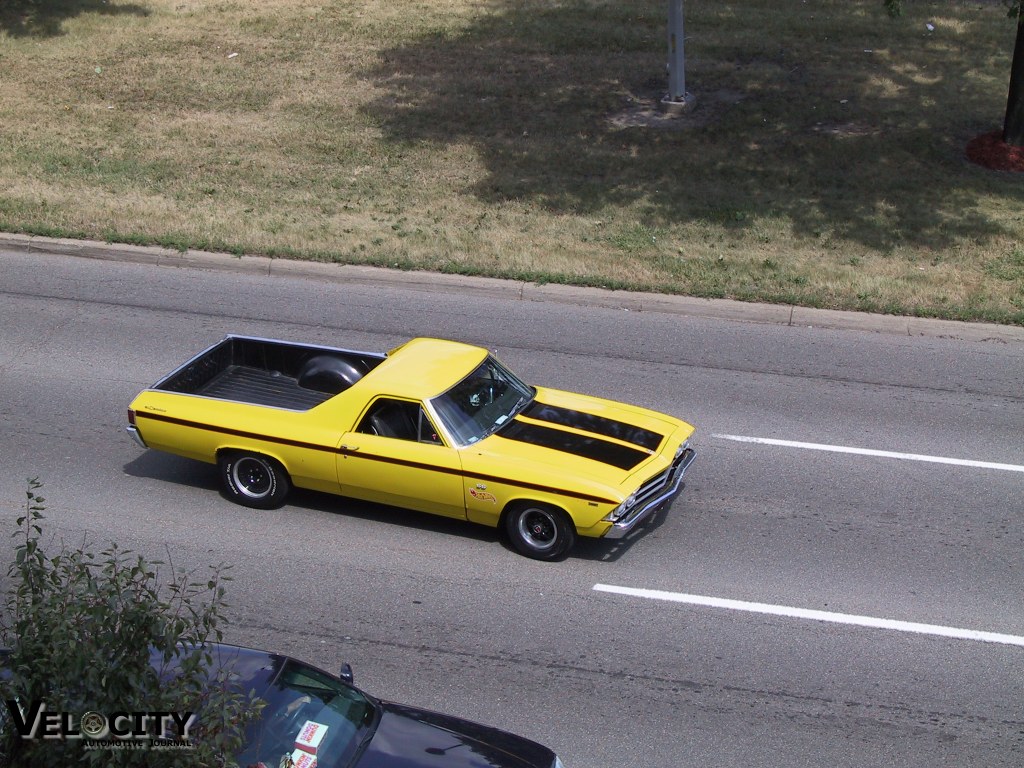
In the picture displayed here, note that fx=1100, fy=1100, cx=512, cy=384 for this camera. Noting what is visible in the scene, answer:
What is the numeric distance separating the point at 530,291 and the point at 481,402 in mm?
4936

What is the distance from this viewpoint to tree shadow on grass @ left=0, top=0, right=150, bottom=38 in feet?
74.7

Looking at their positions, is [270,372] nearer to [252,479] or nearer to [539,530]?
[252,479]

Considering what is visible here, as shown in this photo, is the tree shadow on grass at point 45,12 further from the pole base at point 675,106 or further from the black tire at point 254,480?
the black tire at point 254,480

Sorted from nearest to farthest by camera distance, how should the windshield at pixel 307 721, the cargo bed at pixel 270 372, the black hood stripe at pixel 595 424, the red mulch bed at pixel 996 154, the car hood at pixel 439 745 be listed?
the windshield at pixel 307 721, the car hood at pixel 439 745, the black hood stripe at pixel 595 424, the cargo bed at pixel 270 372, the red mulch bed at pixel 996 154

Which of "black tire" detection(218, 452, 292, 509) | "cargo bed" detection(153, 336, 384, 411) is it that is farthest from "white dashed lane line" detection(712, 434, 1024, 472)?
"black tire" detection(218, 452, 292, 509)

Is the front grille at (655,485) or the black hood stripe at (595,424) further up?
the black hood stripe at (595,424)

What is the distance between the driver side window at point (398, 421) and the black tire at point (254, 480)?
829 millimetres

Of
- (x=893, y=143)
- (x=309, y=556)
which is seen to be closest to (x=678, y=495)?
(x=309, y=556)

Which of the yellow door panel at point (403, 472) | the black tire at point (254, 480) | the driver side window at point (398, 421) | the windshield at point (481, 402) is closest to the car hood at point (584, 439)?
the windshield at point (481, 402)

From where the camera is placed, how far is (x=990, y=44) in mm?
21656

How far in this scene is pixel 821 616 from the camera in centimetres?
762

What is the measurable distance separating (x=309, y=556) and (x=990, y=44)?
62.4 feet

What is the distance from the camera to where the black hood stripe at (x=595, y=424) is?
8688 mm

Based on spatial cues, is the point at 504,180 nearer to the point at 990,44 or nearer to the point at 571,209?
the point at 571,209
